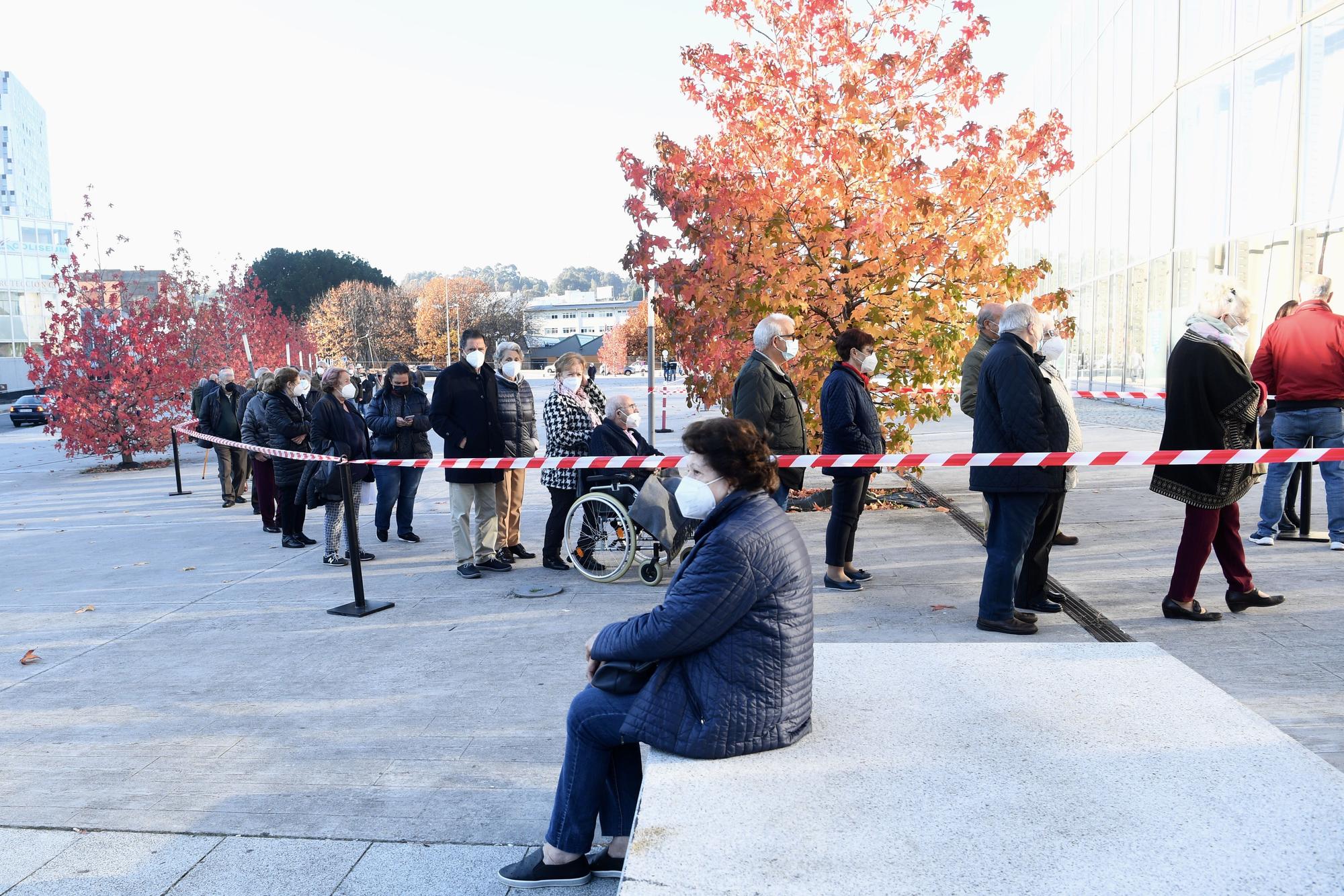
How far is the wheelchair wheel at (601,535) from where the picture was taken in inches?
303

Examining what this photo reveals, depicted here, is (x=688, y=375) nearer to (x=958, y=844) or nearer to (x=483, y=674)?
(x=483, y=674)

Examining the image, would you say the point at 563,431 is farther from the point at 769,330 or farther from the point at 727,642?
the point at 727,642

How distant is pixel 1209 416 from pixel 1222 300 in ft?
2.13

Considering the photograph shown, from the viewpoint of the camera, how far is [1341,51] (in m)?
13.9

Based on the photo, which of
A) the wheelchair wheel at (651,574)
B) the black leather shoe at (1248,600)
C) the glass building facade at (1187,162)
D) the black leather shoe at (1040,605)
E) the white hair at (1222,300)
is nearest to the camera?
the white hair at (1222,300)

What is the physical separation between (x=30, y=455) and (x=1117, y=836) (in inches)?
990

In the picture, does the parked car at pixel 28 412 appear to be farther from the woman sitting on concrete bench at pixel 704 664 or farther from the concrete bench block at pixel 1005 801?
the concrete bench block at pixel 1005 801

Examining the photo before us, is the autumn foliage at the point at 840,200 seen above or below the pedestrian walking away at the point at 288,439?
above

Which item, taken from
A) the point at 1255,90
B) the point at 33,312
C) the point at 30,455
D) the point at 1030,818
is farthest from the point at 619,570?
the point at 33,312

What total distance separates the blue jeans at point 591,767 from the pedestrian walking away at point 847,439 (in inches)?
157

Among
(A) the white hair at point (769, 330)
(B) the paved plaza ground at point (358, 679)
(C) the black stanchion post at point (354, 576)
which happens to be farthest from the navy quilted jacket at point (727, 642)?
(C) the black stanchion post at point (354, 576)

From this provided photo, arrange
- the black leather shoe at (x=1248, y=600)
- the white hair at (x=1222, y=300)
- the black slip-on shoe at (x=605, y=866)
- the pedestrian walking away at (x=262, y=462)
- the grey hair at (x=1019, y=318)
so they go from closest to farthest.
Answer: the black slip-on shoe at (x=605, y=866) → the white hair at (x=1222, y=300) → the grey hair at (x=1019, y=318) → the black leather shoe at (x=1248, y=600) → the pedestrian walking away at (x=262, y=462)

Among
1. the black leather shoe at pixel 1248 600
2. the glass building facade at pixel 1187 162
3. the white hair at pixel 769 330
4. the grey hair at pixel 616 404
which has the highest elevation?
the glass building facade at pixel 1187 162

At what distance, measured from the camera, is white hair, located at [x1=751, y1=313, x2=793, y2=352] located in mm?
7090
